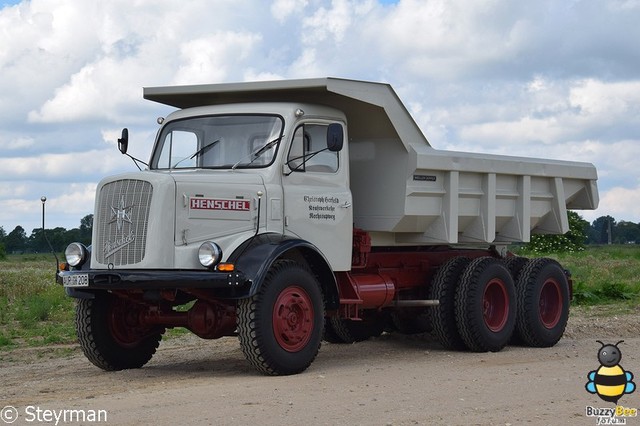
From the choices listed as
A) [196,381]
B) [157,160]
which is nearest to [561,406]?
[196,381]

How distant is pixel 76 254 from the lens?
12336mm

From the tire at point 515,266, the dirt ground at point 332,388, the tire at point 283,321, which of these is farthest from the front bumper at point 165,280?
the tire at point 515,266

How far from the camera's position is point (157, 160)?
1341 centimetres

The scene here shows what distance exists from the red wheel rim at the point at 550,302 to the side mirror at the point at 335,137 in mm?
5172

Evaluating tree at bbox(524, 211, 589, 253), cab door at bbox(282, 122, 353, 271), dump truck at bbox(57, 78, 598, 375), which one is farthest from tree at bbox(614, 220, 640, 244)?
cab door at bbox(282, 122, 353, 271)

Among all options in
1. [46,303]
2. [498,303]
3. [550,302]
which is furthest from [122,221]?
[46,303]

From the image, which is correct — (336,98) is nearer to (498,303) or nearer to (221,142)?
(221,142)

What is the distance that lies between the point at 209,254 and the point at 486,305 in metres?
5.07

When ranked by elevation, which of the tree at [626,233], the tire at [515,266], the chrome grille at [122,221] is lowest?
the tire at [515,266]

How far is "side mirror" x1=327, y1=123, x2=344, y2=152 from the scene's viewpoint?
12094mm

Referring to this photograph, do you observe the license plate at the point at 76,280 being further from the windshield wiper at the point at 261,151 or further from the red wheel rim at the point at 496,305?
the red wheel rim at the point at 496,305

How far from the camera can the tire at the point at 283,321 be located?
449 inches

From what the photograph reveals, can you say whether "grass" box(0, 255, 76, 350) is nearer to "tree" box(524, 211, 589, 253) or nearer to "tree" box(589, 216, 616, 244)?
"tree" box(524, 211, 589, 253)

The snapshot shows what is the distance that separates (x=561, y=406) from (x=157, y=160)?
5915 mm
